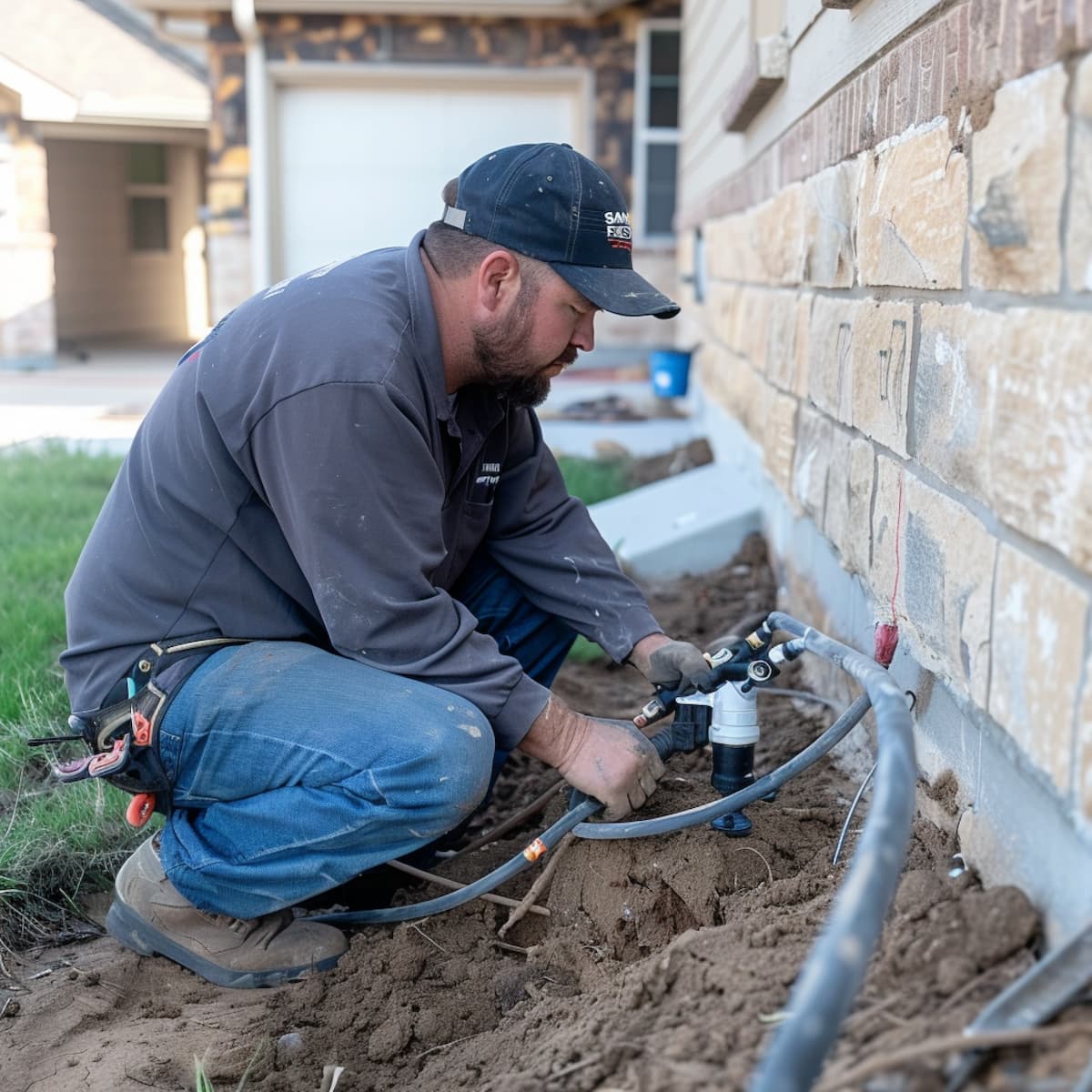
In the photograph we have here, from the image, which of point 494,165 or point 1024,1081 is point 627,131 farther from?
point 1024,1081

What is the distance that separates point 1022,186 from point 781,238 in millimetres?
2543

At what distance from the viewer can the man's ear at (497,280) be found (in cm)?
242

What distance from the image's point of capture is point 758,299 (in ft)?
15.9

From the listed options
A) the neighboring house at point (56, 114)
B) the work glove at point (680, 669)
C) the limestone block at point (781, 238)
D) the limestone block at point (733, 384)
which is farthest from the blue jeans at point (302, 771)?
the neighboring house at point (56, 114)

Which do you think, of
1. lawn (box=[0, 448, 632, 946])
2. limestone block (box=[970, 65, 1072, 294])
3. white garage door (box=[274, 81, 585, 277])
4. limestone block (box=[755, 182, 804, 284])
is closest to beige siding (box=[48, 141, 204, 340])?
white garage door (box=[274, 81, 585, 277])

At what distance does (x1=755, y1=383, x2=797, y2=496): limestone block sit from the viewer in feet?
12.8

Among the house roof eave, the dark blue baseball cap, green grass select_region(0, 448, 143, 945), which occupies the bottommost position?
green grass select_region(0, 448, 143, 945)

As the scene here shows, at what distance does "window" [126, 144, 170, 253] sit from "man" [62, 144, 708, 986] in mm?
17344

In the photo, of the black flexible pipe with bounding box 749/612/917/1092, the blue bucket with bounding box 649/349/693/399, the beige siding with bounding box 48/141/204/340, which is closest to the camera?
the black flexible pipe with bounding box 749/612/917/1092

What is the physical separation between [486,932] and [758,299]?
9.99 feet

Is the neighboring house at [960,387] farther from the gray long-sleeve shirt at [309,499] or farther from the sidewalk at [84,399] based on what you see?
the sidewalk at [84,399]

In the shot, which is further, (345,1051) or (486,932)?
(486,932)

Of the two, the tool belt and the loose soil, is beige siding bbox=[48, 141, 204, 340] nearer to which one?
the tool belt

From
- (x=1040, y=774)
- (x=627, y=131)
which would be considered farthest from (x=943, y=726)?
(x=627, y=131)
